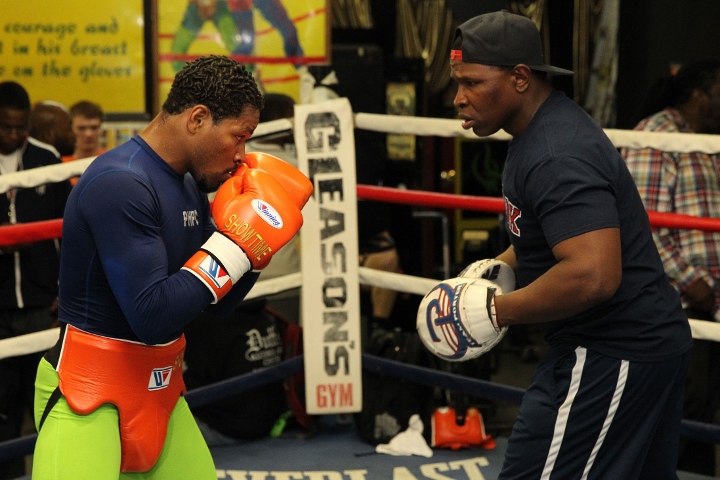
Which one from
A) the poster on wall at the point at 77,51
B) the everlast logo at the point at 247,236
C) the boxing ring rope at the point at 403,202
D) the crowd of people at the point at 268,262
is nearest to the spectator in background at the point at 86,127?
the poster on wall at the point at 77,51

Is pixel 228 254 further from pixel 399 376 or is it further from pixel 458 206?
pixel 399 376

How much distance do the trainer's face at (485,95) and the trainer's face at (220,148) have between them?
47 cm

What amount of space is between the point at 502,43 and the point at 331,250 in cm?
165

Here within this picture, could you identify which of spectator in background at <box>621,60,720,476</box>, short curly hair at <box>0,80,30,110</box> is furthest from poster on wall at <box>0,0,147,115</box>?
spectator in background at <box>621,60,720,476</box>

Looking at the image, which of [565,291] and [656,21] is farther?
[656,21]

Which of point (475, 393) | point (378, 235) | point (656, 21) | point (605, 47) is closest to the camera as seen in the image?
point (475, 393)

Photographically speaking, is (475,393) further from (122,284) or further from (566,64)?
(566,64)

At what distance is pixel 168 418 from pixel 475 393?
5.15ft

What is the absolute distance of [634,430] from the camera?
2.07 meters

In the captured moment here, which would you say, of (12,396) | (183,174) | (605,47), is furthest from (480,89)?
(605,47)

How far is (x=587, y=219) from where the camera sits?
75.6 inches

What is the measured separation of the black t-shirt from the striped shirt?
1310mm

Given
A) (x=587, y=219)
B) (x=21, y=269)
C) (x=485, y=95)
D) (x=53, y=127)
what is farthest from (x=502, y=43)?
(x=53, y=127)

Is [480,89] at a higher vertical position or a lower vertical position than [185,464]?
higher
